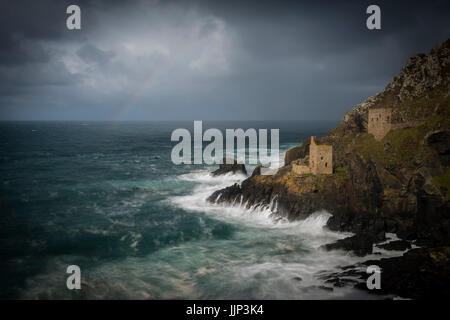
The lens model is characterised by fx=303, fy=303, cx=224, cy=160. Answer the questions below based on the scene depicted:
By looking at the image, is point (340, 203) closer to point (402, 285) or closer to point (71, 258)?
point (402, 285)

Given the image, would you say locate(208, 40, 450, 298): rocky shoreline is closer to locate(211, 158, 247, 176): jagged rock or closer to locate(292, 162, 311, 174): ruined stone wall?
locate(292, 162, 311, 174): ruined stone wall

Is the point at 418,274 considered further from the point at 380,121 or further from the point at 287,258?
the point at 380,121

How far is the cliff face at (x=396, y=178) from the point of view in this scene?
112 ft

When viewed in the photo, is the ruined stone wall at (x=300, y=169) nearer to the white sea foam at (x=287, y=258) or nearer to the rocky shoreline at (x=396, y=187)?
the rocky shoreline at (x=396, y=187)

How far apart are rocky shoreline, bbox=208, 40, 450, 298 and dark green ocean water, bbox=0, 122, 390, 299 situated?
93.6 inches

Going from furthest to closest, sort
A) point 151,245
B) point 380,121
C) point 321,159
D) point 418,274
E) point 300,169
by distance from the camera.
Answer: point 380,121 < point 300,169 < point 321,159 < point 151,245 < point 418,274

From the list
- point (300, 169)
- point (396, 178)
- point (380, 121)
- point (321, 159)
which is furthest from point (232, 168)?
point (396, 178)

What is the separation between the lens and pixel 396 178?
38375mm

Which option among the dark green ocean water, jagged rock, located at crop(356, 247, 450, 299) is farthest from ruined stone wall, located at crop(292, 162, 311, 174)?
jagged rock, located at crop(356, 247, 450, 299)

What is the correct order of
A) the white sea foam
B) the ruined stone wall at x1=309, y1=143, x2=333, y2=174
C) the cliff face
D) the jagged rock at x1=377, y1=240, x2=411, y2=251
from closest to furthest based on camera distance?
the white sea foam < the jagged rock at x1=377, y1=240, x2=411, y2=251 < the cliff face < the ruined stone wall at x1=309, y1=143, x2=333, y2=174

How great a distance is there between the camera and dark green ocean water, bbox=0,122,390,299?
26.0 m

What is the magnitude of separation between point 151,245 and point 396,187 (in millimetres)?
30712

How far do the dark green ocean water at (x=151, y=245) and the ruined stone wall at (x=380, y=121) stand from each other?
1619cm
